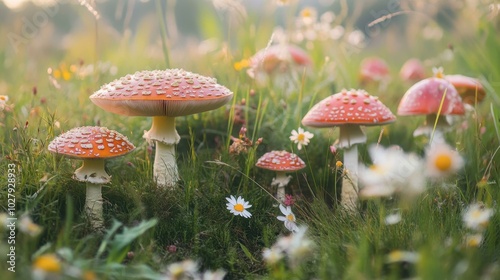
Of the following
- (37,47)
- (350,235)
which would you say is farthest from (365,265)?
(37,47)

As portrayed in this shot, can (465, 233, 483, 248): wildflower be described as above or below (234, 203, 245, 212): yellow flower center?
above

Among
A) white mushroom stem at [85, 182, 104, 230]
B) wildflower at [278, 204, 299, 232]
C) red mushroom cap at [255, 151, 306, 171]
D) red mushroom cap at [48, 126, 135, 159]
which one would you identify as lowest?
wildflower at [278, 204, 299, 232]

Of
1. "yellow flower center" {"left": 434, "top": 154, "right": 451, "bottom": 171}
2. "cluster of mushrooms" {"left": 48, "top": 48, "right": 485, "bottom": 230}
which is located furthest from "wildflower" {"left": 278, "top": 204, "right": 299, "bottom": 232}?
"yellow flower center" {"left": 434, "top": 154, "right": 451, "bottom": 171}

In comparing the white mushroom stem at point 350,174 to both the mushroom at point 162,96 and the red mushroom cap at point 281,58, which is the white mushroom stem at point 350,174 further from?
the red mushroom cap at point 281,58

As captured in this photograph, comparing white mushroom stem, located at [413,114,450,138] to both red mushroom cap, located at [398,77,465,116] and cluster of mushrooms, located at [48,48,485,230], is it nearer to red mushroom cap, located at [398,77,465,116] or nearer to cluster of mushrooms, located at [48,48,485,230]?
cluster of mushrooms, located at [48,48,485,230]

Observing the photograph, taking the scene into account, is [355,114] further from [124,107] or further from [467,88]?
[467,88]

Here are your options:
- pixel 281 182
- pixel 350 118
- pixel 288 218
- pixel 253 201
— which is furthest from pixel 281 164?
pixel 350 118
